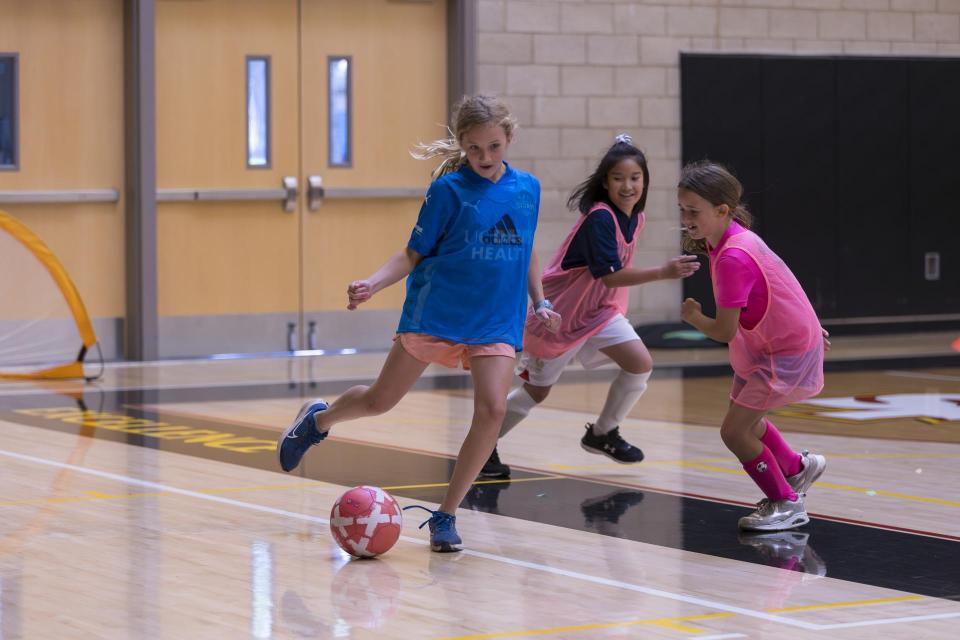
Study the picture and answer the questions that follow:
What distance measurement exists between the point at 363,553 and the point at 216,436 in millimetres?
3200

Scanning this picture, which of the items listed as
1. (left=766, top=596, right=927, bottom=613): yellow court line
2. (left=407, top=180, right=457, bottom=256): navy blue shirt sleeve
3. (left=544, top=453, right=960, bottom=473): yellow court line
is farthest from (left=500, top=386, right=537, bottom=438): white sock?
(left=766, top=596, right=927, bottom=613): yellow court line

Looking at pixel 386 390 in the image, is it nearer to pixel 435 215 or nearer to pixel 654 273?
pixel 435 215

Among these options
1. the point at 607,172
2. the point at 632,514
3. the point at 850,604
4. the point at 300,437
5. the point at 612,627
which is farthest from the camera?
the point at 607,172

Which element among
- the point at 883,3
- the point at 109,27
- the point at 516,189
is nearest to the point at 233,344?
the point at 109,27

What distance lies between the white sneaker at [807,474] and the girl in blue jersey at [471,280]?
1272 millimetres

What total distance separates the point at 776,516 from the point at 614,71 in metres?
8.70

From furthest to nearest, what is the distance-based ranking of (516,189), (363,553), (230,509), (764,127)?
(764,127)
(230,509)
(516,189)
(363,553)

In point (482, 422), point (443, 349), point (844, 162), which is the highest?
point (844, 162)

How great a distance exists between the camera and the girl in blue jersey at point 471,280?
5.24 m

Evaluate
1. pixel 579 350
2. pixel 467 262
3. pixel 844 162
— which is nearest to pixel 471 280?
pixel 467 262

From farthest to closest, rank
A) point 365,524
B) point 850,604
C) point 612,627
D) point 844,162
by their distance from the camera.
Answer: point 844,162 → point 365,524 → point 850,604 → point 612,627

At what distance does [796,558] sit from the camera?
5.13 meters

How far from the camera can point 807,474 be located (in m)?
5.96

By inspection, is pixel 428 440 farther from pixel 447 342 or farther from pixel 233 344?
pixel 233 344
